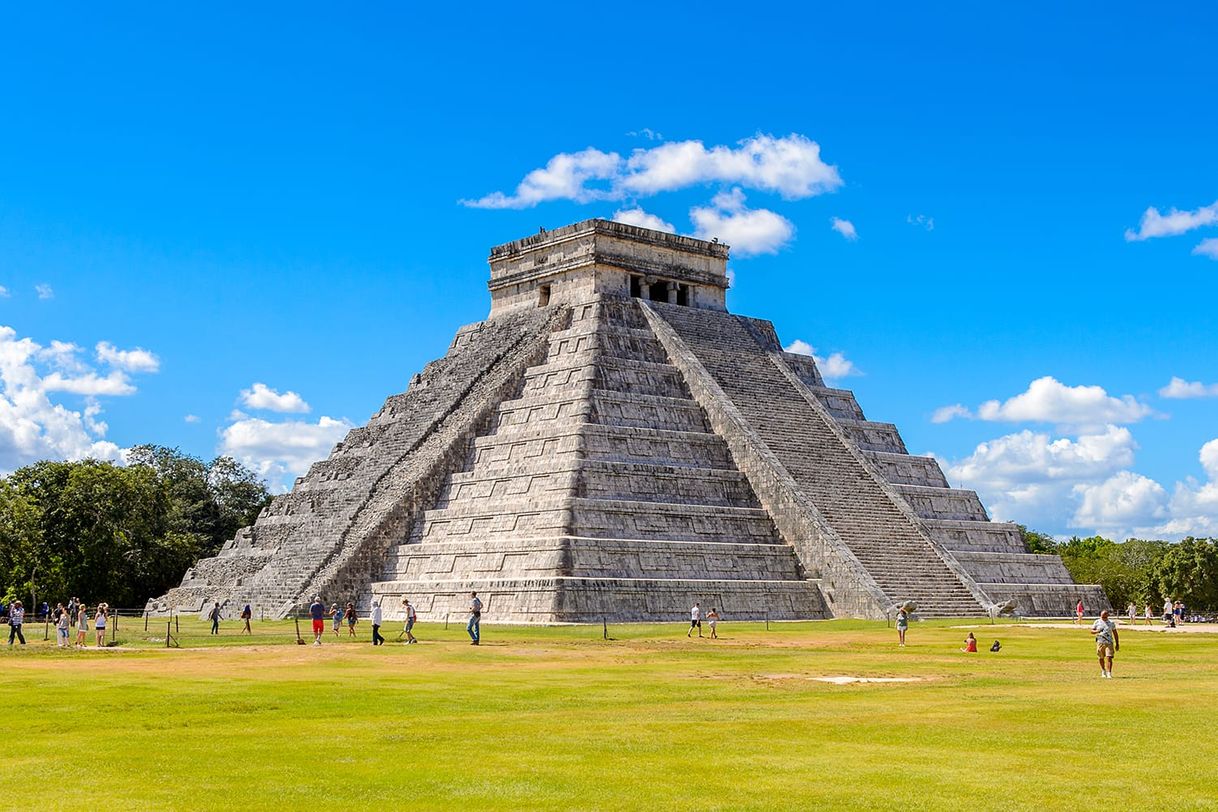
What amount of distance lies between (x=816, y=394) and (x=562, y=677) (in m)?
32.2

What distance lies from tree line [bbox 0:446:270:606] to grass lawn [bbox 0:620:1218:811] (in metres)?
26.1

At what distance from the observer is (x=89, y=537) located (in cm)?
5650

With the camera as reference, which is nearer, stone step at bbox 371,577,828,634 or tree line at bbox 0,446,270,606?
stone step at bbox 371,577,828,634

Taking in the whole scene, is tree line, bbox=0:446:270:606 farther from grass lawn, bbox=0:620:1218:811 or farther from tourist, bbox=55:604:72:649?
grass lawn, bbox=0:620:1218:811

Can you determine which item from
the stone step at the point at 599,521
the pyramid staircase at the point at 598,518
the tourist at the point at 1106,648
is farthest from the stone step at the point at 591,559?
the tourist at the point at 1106,648

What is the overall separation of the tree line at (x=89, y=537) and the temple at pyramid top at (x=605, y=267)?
16864 mm

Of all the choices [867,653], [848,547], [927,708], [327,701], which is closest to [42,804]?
[327,701]

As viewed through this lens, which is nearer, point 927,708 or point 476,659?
point 927,708

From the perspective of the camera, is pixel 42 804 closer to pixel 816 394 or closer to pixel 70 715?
pixel 70 715

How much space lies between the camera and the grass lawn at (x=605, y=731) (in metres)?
13.0

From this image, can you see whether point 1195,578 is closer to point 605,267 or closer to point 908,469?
point 908,469

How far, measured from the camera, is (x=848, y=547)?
4416 cm

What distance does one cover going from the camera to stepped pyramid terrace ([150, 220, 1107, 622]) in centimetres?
4169

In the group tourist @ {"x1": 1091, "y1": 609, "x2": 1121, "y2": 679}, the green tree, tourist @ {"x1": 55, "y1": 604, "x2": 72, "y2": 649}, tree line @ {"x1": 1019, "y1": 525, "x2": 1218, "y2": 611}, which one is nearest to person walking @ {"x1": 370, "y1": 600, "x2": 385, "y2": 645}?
tourist @ {"x1": 55, "y1": 604, "x2": 72, "y2": 649}
